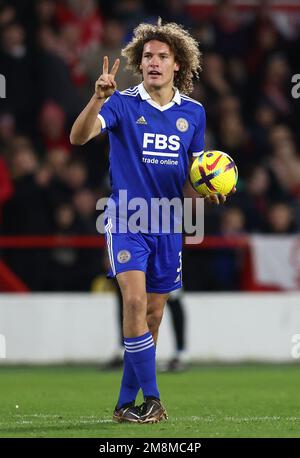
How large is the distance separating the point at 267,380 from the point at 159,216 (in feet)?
12.2

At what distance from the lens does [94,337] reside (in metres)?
12.5

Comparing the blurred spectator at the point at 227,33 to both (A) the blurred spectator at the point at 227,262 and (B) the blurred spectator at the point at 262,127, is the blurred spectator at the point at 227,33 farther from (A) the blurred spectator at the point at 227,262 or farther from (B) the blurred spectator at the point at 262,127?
(A) the blurred spectator at the point at 227,262

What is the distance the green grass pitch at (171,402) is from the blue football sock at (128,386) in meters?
0.16

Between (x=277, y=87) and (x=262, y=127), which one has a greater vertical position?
(x=277, y=87)

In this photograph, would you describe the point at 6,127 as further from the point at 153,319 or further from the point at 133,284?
the point at 133,284

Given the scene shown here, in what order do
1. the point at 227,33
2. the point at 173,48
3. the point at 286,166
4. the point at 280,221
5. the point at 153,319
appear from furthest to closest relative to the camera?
the point at 227,33 < the point at 286,166 < the point at 280,221 < the point at 173,48 < the point at 153,319

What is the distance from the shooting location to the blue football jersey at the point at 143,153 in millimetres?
7262

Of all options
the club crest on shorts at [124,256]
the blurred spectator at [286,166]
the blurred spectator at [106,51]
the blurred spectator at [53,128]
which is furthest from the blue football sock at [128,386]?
the blurred spectator at [286,166]

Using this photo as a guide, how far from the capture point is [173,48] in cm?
749

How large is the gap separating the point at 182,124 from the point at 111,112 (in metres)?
0.47

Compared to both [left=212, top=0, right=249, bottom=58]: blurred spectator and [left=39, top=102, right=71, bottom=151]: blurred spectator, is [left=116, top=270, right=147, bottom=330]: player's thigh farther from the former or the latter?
[left=212, top=0, right=249, bottom=58]: blurred spectator

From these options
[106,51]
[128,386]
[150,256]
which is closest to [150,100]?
[150,256]
